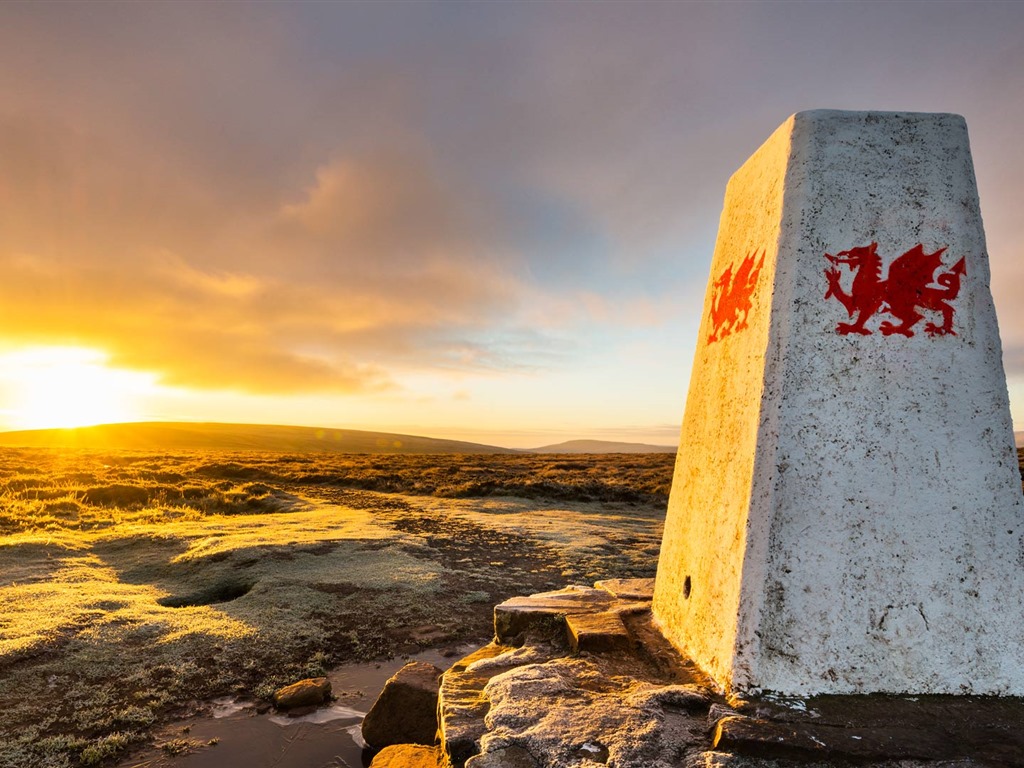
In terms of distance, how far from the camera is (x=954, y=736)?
2.85m

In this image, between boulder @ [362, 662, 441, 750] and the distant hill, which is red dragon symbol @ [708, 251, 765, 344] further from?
the distant hill

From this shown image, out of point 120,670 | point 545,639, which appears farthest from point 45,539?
point 545,639

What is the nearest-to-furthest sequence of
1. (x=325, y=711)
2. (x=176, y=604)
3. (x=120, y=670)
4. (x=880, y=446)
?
(x=880, y=446) < (x=325, y=711) < (x=120, y=670) < (x=176, y=604)

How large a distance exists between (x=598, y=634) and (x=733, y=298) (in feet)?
8.94

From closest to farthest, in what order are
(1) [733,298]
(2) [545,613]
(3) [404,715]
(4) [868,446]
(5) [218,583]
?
(4) [868,446] → (1) [733,298] → (2) [545,613] → (3) [404,715] → (5) [218,583]

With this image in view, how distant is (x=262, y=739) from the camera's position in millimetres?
5281

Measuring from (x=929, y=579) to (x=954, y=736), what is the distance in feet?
2.62

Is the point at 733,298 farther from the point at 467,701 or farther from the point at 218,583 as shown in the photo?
the point at 218,583

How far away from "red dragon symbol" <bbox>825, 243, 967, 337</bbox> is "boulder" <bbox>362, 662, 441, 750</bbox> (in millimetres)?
4733

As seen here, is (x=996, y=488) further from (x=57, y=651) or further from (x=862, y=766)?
(x=57, y=651)

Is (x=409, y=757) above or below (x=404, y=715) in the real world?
above

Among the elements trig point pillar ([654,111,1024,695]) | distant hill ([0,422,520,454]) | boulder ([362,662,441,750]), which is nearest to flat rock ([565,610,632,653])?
trig point pillar ([654,111,1024,695])

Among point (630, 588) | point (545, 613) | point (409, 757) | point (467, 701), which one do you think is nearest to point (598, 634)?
point (545, 613)

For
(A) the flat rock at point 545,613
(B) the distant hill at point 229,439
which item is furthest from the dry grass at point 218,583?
(B) the distant hill at point 229,439
